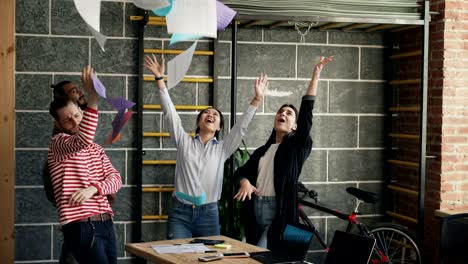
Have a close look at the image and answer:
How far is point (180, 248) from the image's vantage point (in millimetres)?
4066

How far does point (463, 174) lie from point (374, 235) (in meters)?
0.90

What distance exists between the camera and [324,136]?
6.49 metres

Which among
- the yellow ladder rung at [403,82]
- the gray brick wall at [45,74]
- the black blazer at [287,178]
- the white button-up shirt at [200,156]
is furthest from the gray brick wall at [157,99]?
the black blazer at [287,178]

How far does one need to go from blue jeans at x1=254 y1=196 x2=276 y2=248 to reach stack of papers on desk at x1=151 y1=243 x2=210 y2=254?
0.96 metres

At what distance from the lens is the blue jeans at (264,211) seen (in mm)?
5074

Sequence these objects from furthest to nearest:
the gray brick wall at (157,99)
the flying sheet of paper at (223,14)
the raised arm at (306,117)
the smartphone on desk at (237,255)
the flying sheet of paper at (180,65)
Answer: the gray brick wall at (157,99), the raised arm at (306,117), the smartphone on desk at (237,255), the flying sheet of paper at (223,14), the flying sheet of paper at (180,65)

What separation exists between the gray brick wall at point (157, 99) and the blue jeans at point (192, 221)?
1028 mm

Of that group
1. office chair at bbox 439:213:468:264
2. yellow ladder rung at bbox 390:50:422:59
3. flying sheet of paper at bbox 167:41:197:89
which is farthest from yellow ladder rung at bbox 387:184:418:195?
flying sheet of paper at bbox 167:41:197:89

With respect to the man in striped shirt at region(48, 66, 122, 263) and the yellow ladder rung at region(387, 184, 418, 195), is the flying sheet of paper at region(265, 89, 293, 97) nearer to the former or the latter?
the yellow ladder rung at region(387, 184, 418, 195)

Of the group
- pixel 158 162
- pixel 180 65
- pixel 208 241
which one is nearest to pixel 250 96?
pixel 158 162

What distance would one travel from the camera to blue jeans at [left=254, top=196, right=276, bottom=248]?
200 inches

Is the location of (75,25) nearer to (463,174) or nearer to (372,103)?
(372,103)

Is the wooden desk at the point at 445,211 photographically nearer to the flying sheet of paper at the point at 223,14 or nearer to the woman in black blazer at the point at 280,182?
the woman in black blazer at the point at 280,182

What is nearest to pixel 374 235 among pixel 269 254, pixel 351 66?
pixel 351 66
